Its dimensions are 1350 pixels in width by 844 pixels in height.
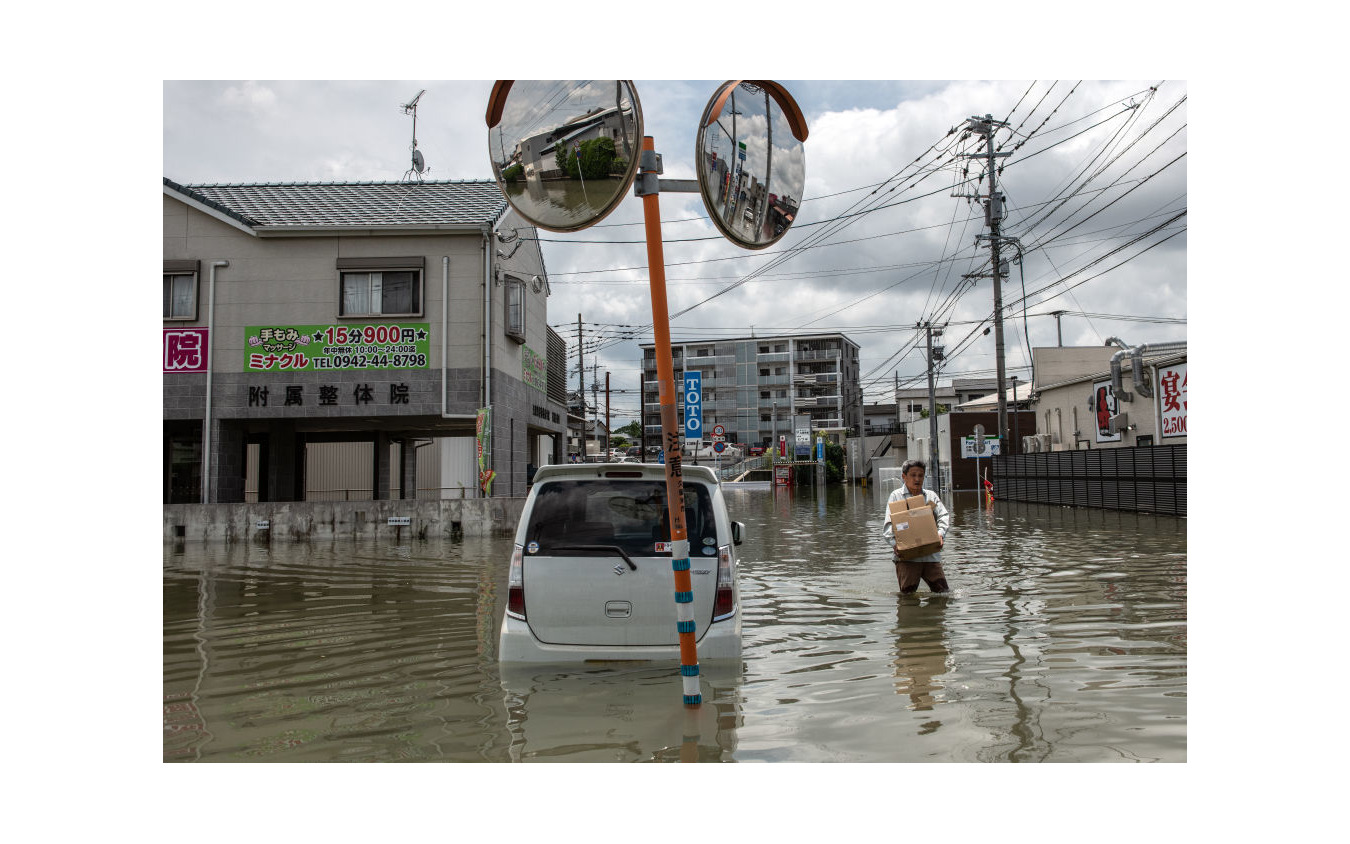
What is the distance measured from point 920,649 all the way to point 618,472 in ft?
9.12

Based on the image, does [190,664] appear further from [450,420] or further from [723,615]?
[450,420]

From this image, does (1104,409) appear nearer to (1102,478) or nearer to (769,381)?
(1102,478)

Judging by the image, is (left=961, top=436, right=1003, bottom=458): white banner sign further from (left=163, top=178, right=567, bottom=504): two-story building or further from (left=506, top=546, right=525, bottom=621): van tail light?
(left=506, top=546, right=525, bottom=621): van tail light

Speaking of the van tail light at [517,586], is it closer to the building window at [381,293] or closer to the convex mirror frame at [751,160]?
the convex mirror frame at [751,160]

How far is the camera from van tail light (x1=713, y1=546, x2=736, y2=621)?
17.6 ft

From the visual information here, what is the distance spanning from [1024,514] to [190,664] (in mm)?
21614

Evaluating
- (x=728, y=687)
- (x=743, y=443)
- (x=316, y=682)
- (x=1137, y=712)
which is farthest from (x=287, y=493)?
(x=743, y=443)

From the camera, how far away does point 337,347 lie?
2112 cm

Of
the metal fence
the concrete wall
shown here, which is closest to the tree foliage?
the concrete wall

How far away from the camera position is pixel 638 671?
18.9 feet

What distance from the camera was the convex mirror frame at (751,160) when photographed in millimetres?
4171

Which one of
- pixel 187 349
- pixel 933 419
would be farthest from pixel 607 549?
pixel 933 419

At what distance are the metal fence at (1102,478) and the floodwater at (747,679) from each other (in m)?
10.5

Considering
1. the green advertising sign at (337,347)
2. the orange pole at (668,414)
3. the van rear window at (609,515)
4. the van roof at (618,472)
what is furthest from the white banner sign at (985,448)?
the orange pole at (668,414)
